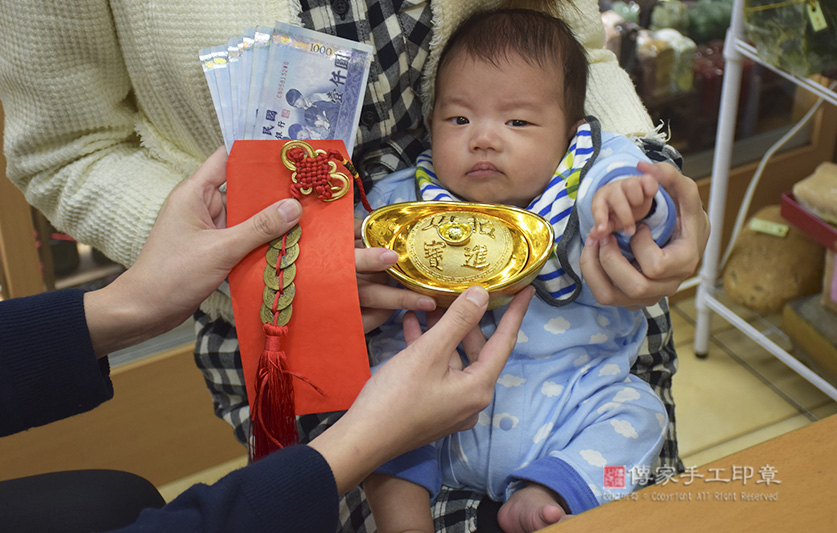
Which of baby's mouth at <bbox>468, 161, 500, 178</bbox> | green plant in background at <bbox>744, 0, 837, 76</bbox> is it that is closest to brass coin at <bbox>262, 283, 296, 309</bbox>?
baby's mouth at <bbox>468, 161, 500, 178</bbox>

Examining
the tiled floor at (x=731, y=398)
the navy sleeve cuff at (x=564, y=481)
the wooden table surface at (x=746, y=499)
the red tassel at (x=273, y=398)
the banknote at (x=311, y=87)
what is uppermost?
the banknote at (x=311, y=87)

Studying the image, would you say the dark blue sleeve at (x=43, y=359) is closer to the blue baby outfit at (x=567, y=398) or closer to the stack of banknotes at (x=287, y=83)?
the stack of banknotes at (x=287, y=83)

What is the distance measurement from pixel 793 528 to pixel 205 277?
70 centimetres

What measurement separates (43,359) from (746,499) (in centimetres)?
82

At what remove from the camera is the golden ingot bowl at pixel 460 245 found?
3.17ft

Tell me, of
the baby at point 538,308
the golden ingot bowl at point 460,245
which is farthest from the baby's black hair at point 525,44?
the golden ingot bowl at point 460,245

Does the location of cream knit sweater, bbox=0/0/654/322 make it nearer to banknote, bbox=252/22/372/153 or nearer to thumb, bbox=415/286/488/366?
banknote, bbox=252/22/372/153

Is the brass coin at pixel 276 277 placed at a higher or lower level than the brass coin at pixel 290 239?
lower

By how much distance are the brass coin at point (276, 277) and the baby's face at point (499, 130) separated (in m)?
0.32

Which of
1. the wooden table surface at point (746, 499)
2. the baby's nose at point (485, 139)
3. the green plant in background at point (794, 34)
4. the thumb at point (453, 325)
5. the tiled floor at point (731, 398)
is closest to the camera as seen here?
the wooden table surface at point (746, 499)

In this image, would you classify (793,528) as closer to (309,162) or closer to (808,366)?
(309,162)

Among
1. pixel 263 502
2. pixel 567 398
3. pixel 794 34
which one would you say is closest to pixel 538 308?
pixel 567 398

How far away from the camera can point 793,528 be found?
64 centimetres

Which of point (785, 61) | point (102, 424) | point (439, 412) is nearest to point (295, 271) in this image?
point (439, 412)
